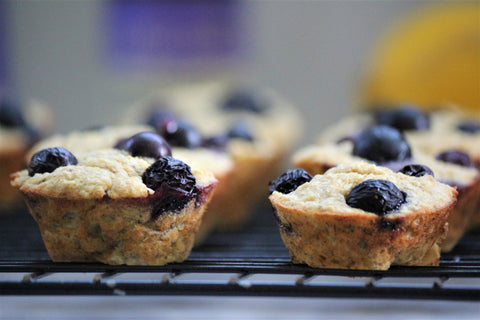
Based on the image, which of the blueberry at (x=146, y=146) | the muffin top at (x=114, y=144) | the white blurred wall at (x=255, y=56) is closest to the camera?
the blueberry at (x=146, y=146)

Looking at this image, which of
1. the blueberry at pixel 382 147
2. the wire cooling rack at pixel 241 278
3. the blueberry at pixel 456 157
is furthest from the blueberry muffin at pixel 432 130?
the wire cooling rack at pixel 241 278

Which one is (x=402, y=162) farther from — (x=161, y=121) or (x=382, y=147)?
(x=161, y=121)

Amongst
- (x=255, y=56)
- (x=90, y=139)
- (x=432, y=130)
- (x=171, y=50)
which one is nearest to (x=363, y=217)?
(x=90, y=139)

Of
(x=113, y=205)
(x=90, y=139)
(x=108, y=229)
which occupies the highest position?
(x=90, y=139)

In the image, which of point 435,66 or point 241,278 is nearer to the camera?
point 241,278

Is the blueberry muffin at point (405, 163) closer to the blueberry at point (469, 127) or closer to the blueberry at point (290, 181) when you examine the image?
the blueberry at point (290, 181)

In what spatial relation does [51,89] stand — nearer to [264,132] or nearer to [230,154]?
[264,132]

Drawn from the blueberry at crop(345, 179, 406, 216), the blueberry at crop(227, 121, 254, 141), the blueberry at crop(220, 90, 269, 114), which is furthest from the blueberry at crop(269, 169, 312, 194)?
the blueberry at crop(220, 90, 269, 114)

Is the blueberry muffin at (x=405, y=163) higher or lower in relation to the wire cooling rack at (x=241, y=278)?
higher
